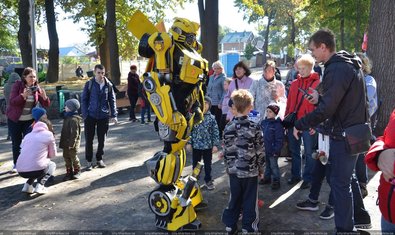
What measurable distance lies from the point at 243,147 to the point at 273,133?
1702 mm

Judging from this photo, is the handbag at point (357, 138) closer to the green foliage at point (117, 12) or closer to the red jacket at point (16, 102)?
the red jacket at point (16, 102)

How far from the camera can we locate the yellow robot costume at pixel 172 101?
4270mm

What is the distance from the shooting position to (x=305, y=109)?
5.31 m

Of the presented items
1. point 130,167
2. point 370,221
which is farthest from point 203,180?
point 370,221

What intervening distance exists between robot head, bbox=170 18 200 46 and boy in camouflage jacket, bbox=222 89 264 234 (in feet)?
3.20

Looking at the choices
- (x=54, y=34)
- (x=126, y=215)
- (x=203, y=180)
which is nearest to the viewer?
(x=126, y=215)

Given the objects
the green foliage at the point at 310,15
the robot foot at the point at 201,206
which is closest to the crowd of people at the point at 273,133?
the robot foot at the point at 201,206

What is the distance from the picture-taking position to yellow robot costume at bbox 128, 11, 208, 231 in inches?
168

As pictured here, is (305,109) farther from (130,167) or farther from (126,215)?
(130,167)

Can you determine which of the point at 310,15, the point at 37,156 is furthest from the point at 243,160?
the point at 310,15

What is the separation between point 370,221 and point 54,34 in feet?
67.3

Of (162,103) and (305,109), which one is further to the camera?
(305,109)

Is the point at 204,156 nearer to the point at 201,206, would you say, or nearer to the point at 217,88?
the point at 201,206

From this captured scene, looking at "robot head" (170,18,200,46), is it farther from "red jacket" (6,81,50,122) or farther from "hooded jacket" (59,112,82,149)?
"red jacket" (6,81,50,122)
